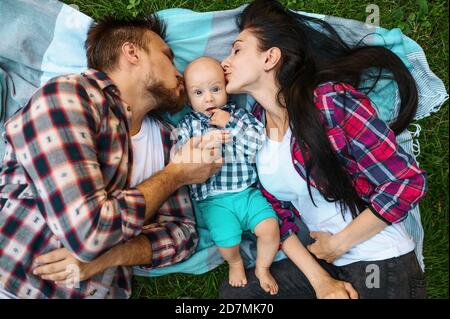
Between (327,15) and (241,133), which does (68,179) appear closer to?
(241,133)

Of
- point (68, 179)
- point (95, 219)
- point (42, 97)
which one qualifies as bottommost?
point (95, 219)

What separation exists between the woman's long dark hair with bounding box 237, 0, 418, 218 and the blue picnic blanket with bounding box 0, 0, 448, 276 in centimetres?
14

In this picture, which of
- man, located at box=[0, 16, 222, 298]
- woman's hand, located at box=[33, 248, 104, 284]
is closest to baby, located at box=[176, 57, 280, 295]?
man, located at box=[0, 16, 222, 298]

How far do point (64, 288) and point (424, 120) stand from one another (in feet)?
7.10

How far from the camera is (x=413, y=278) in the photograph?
2.11m

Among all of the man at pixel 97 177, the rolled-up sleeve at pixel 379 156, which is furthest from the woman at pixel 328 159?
the man at pixel 97 177

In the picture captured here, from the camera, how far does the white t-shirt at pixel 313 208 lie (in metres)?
2.13

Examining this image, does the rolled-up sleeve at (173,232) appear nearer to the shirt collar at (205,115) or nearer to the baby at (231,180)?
the baby at (231,180)

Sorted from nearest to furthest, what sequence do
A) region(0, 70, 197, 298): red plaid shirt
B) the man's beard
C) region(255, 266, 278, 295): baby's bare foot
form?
region(0, 70, 197, 298): red plaid shirt
the man's beard
region(255, 266, 278, 295): baby's bare foot

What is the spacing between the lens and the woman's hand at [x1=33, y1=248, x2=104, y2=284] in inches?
77.5

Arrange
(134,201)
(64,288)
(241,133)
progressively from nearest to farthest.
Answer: (134,201) → (64,288) → (241,133)

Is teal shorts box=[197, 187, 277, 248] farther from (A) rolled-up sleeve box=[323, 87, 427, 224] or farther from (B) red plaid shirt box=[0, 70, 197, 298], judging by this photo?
(A) rolled-up sleeve box=[323, 87, 427, 224]

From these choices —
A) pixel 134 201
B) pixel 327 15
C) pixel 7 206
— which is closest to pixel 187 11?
pixel 327 15

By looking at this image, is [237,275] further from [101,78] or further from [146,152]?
[101,78]
